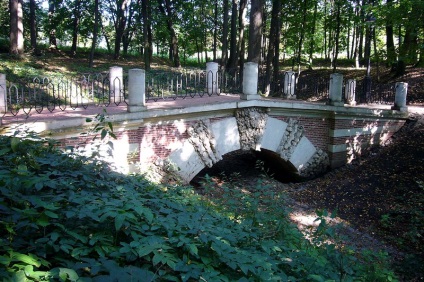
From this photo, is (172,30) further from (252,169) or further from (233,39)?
(252,169)

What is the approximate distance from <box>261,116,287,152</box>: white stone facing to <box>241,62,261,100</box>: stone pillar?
96cm

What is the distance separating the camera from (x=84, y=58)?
24.2 metres

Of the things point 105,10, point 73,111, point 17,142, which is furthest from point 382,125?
point 105,10

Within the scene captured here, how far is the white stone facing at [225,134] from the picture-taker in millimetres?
9789

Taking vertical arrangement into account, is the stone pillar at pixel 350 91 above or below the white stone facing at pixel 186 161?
above

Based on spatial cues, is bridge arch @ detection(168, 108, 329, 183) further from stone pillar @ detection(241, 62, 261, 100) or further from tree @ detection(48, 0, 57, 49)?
tree @ detection(48, 0, 57, 49)

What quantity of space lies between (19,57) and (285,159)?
12912 millimetres

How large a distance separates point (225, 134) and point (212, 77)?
233 cm

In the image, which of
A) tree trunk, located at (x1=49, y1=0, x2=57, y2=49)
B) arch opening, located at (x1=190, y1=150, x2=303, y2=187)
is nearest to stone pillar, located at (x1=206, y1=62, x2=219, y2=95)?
arch opening, located at (x1=190, y1=150, x2=303, y2=187)

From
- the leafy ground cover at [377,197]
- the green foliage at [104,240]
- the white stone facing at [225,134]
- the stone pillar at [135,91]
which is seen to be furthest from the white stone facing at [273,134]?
the green foliage at [104,240]

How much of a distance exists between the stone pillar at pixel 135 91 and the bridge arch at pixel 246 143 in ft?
5.07

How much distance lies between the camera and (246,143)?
33.9 ft

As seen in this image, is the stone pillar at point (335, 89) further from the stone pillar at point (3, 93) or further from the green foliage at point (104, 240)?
the stone pillar at point (3, 93)

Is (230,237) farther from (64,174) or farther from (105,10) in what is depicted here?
(105,10)
